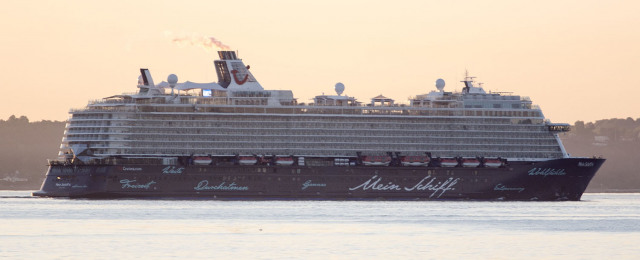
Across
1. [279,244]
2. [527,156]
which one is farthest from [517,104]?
[279,244]

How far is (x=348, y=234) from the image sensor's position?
82625mm

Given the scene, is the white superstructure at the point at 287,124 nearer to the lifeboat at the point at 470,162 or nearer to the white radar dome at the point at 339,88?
the white radar dome at the point at 339,88

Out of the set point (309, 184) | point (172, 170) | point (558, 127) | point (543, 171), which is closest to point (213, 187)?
point (172, 170)

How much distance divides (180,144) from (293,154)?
11.4 meters

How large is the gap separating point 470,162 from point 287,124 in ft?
62.5

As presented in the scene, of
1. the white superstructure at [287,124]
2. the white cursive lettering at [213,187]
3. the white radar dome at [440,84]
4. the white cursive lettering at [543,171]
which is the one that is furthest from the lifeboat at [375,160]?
the white cursive lettering at [543,171]

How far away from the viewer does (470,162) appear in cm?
13412

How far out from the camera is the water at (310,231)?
229ft

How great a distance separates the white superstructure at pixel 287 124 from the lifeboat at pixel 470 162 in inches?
101

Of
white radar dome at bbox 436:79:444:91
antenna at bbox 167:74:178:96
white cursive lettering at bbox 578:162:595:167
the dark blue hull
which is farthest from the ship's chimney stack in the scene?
white cursive lettering at bbox 578:162:595:167

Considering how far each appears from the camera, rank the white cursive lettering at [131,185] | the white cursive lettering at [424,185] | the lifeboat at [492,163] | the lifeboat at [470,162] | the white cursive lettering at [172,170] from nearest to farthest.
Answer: the white cursive lettering at [131,185], the white cursive lettering at [172,170], the white cursive lettering at [424,185], the lifeboat at [470,162], the lifeboat at [492,163]

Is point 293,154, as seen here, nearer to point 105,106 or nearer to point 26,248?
point 105,106

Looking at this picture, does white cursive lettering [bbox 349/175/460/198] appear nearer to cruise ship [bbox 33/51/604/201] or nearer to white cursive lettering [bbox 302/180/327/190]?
cruise ship [bbox 33/51/604/201]

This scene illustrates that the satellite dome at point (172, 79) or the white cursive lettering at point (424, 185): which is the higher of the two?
the satellite dome at point (172, 79)
